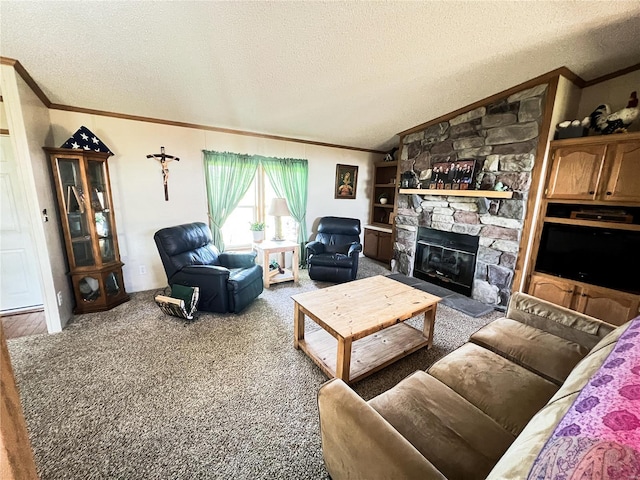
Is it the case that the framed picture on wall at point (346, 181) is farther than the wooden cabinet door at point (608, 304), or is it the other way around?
the framed picture on wall at point (346, 181)

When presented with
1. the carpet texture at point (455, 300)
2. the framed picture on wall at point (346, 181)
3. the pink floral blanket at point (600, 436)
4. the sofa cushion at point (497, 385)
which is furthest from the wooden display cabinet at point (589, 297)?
the framed picture on wall at point (346, 181)

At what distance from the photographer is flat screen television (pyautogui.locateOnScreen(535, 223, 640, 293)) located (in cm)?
234

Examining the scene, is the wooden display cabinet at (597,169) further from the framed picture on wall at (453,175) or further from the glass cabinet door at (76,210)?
the glass cabinet door at (76,210)

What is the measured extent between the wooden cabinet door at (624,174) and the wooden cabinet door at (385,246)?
285cm

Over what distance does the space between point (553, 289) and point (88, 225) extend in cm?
515

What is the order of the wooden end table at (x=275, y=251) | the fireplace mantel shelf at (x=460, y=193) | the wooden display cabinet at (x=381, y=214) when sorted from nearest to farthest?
the fireplace mantel shelf at (x=460, y=193) < the wooden end table at (x=275, y=251) < the wooden display cabinet at (x=381, y=214)

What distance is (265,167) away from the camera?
13.5 ft

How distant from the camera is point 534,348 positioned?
1.58m

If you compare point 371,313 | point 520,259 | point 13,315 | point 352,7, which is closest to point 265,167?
point 352,7

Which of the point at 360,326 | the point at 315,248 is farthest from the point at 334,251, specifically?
the point at 360,326

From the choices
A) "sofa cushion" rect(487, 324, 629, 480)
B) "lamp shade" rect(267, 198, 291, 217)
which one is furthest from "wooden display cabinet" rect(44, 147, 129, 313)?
"sofa cushion" rect(487, 324, 629, 480)

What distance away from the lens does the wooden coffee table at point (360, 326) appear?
179 centimetres

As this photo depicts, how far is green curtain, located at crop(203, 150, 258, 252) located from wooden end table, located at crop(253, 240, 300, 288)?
66 centimetres

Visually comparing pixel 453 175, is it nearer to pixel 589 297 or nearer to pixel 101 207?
pixel 589 297
